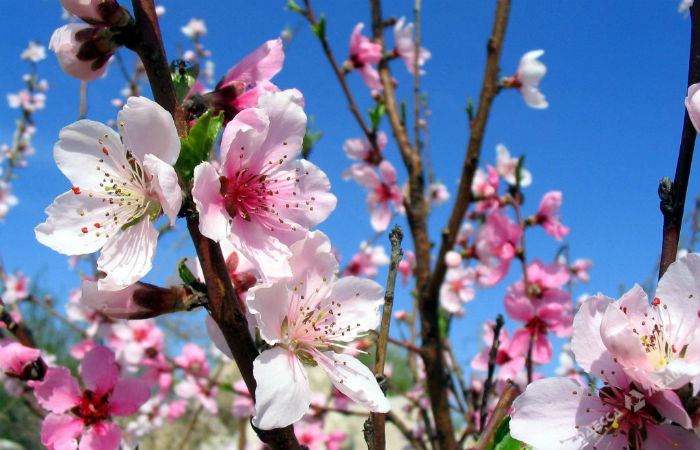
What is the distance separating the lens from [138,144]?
1.00 m

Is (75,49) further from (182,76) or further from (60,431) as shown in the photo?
(60,431)

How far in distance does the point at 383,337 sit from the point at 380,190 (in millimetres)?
2669

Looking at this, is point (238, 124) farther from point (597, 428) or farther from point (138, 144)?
point (597, 428)

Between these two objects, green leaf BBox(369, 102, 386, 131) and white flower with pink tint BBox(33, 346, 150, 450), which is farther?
green leaf BBox(369, 102, 386, 131)

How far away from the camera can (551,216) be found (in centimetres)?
295

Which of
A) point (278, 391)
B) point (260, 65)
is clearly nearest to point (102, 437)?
point (278, 391)

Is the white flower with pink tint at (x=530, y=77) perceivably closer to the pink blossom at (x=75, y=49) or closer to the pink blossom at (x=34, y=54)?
the pink blossom at (x=75, y=49)

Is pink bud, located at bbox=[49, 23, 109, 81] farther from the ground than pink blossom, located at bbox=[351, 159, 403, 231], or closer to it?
closer to it

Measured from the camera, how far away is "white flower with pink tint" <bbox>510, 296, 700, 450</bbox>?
87 cm

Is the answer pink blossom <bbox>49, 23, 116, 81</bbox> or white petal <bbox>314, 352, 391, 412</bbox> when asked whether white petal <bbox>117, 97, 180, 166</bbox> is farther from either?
white petal <bbox>314, 352, 391, 412</bbox>

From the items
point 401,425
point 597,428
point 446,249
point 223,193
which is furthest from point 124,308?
point 401,425

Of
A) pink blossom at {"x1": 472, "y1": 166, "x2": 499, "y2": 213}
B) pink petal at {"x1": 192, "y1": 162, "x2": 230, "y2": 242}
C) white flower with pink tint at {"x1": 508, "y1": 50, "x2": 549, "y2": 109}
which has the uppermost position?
white flower with pink tint at {"x1": 508, "y1": 50, "x2": 549, "y2": 109}

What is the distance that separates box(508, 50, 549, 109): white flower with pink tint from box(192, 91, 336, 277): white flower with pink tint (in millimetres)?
2115

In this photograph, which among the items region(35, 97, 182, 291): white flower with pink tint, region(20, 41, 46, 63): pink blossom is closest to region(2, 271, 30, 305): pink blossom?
region(20, 41, 46, 63): pink blossom
